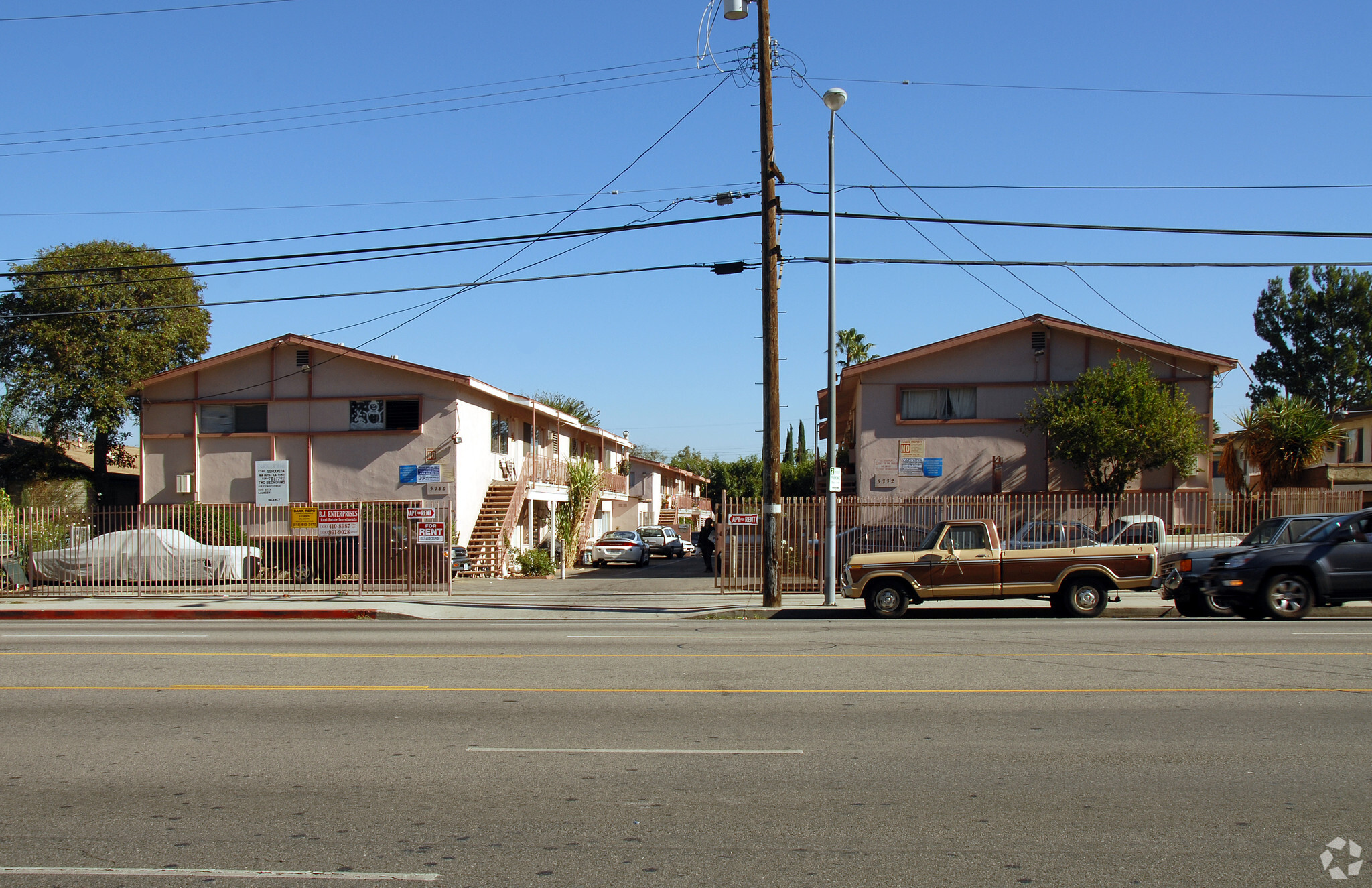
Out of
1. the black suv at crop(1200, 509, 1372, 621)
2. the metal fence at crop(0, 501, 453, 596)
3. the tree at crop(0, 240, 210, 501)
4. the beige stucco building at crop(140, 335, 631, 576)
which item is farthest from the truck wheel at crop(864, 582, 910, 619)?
the tree at crop(0, 240, 210, 501)

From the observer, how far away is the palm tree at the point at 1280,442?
1142 inches

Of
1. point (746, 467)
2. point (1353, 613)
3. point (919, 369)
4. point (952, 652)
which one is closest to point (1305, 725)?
point (952, 652)

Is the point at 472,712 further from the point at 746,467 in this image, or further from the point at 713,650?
the point at 746,467

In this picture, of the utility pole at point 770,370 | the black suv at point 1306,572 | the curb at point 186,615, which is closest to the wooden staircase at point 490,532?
the curb at point 186,615

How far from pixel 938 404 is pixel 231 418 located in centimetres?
2222

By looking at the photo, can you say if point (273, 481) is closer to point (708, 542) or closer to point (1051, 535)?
point (708, 542)

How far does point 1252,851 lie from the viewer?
5.12m

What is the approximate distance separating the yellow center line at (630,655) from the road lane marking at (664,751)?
15.5ft

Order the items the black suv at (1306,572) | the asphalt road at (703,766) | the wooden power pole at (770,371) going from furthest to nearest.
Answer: the wooden power pole at (770,371), the black suv at (1306,572), the asphalt road at (703,766)

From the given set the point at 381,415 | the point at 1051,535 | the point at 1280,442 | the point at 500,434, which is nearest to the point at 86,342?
the point at 381,415

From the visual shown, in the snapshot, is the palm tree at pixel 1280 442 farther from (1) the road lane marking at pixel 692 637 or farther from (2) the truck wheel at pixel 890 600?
(1) the road lane marking at pixel 692 637

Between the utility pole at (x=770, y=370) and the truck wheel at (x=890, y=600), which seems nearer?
the truck wheel at (x=890, y=600)

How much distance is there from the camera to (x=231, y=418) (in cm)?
3253

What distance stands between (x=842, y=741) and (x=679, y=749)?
1219 millimetres
